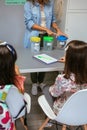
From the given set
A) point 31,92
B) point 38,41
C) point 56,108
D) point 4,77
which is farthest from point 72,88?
point 31,92

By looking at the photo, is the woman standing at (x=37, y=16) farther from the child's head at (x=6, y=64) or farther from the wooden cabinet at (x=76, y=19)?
the child's head at (x=6, y=64)

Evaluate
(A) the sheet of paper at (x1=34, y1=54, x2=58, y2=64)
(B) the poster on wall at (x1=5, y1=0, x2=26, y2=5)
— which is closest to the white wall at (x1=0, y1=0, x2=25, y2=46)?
(B) the poster on wall at (x1=5, y1=0, x2=26, y2=5)

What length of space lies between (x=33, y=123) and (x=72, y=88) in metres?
0.86

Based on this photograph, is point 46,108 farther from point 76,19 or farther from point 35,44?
point 76,19

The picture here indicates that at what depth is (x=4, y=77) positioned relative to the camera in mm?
1499

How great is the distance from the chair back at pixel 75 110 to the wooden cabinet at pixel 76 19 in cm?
199

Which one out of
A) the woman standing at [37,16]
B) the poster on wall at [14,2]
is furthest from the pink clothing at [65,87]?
the poster on wall at [14,2]

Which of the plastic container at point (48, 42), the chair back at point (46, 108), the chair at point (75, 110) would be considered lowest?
the chair back at point (46, 108)

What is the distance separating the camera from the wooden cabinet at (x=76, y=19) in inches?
129

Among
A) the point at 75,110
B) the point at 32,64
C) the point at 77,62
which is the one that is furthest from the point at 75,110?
the point at 32,64

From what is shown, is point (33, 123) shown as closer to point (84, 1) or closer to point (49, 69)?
point (49, 69)

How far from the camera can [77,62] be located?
161cm

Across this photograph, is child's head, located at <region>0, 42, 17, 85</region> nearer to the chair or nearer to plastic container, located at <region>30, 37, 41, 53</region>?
the chair

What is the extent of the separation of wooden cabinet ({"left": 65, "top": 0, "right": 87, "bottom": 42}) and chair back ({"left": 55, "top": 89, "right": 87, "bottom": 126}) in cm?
199
